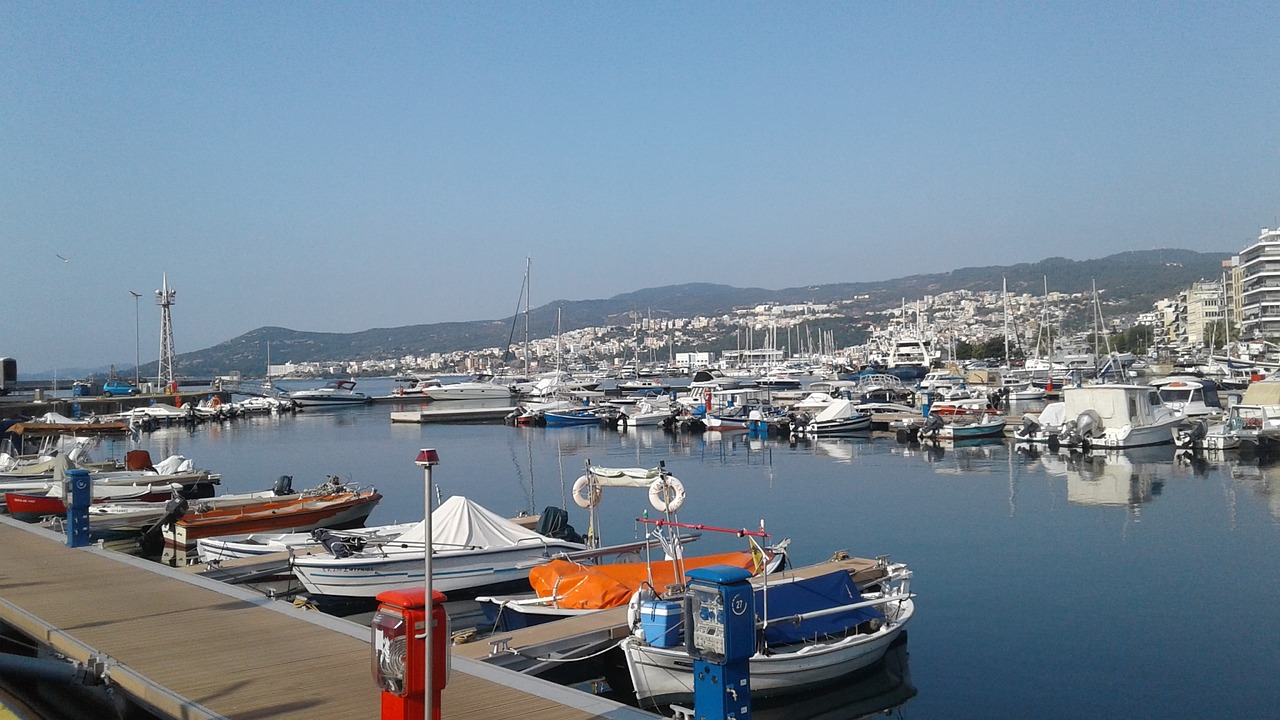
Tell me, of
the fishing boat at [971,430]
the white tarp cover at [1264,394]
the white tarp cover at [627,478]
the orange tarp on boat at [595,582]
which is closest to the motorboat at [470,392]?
the fishing boat at [971,430]

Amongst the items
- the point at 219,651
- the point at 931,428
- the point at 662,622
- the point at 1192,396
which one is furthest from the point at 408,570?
the point at 1192,396

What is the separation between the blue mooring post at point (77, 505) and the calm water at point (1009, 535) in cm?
1143

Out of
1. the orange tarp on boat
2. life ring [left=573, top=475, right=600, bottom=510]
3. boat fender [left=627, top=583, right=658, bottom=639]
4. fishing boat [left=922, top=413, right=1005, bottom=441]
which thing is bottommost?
fishing boat [left=922, top=413, right=1005, bottom=441]

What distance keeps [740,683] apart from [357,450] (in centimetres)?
5056

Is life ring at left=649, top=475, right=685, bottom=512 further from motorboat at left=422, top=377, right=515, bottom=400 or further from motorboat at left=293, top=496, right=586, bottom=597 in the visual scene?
motorboat at left=422, top=377, right=515, bottom=400

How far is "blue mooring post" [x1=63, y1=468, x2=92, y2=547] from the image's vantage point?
1591 centimetres

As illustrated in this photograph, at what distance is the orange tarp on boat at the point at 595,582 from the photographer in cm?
1435

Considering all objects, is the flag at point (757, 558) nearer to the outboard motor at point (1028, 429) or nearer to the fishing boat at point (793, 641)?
the fishing boat at point (793, 641)

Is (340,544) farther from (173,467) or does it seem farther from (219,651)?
(173,467)

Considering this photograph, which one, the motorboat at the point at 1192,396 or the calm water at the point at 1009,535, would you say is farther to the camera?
the motorboat at the point at 1192,396

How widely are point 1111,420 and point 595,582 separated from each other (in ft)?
119

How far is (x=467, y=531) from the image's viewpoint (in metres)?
18.1

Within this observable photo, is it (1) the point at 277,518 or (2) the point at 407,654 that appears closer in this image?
(2) the point at 407,654

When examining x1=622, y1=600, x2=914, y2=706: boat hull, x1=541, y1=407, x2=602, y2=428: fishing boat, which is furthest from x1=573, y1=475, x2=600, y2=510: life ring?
x1=541, y1=407, x2=602, y2=428: fishing boat
